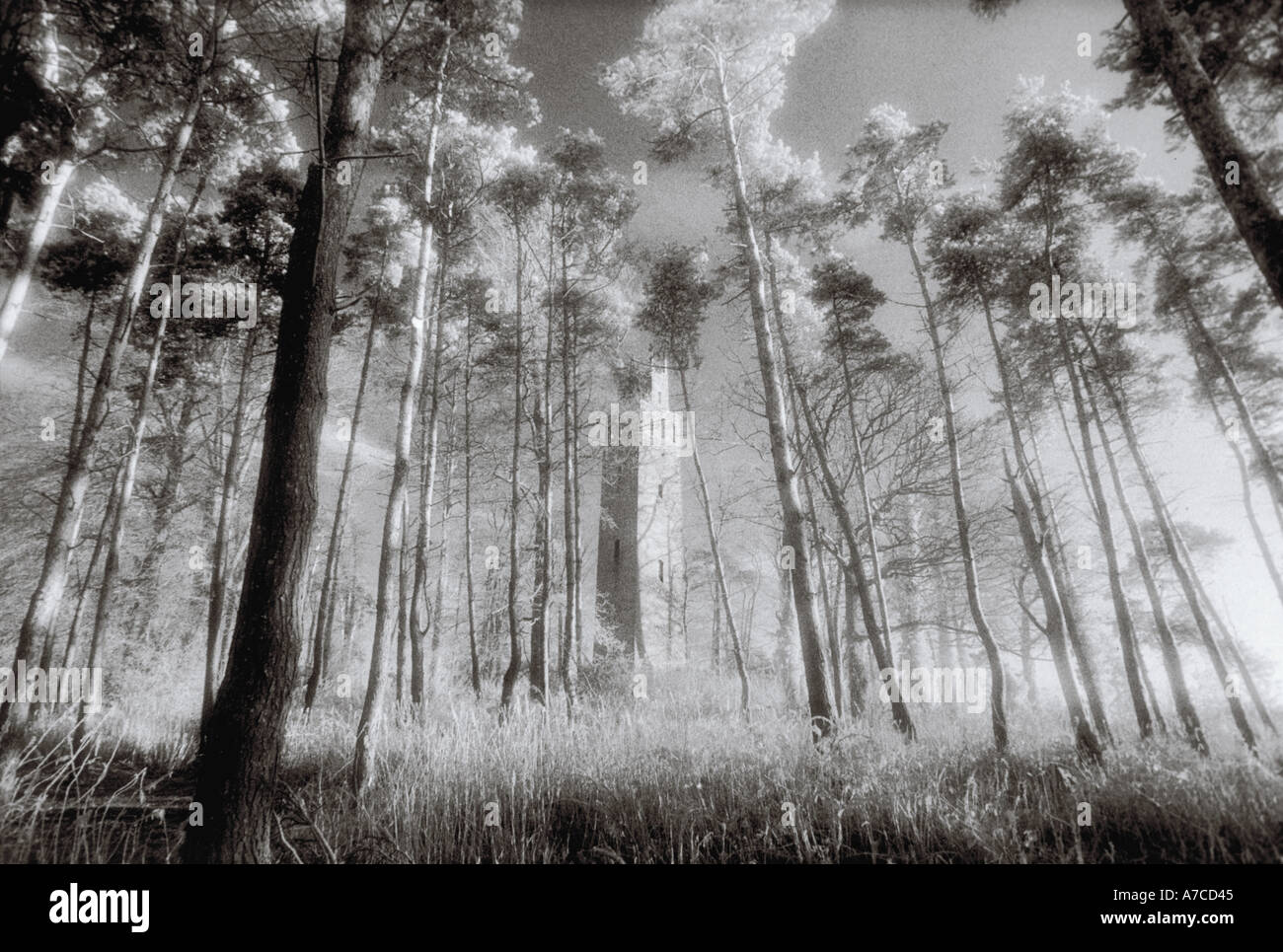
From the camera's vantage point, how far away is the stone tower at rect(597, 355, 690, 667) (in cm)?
1458

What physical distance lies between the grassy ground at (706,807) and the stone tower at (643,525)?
30.9 ft

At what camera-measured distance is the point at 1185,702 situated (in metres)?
8.57

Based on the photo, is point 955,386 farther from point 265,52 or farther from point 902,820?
point 265,52

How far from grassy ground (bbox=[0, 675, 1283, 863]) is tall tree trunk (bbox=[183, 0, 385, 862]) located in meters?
0.40

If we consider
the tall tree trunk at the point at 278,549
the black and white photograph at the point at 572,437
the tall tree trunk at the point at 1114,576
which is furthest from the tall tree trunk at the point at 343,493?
the tall tree trunk at the point at 1114,576

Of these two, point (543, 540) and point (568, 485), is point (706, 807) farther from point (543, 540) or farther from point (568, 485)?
point (568, 485)

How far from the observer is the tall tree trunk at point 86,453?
682 cm

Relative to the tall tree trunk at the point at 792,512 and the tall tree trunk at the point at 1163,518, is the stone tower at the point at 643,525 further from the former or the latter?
the tall tree trunk at the point at 1163,518

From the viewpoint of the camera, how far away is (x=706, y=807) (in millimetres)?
3910

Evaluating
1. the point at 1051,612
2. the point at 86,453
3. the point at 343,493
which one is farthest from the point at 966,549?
the point at 86,453

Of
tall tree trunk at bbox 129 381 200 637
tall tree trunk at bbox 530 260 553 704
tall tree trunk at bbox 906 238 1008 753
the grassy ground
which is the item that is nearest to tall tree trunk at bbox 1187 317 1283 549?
tall tree trunk at bbox 906 238 1008 753

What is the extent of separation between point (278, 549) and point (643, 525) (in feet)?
46.7
